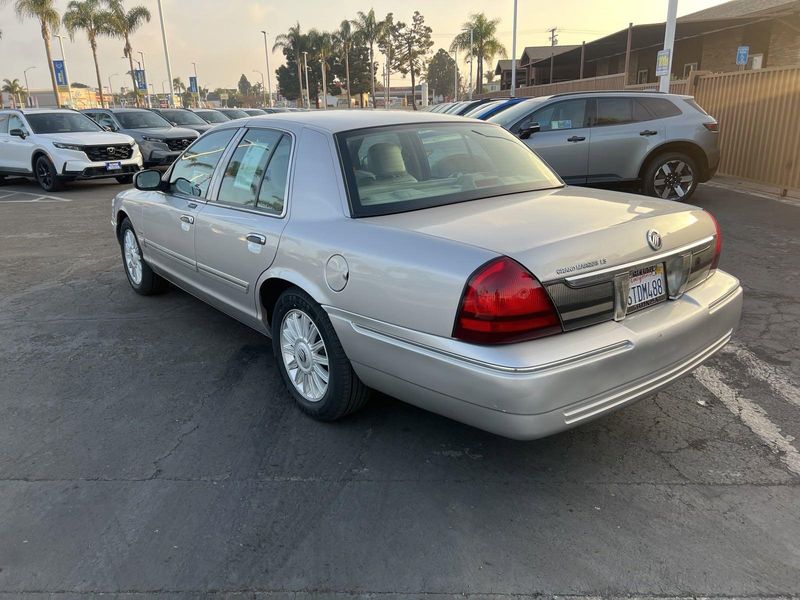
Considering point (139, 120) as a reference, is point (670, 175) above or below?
below

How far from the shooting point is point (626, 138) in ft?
29.7

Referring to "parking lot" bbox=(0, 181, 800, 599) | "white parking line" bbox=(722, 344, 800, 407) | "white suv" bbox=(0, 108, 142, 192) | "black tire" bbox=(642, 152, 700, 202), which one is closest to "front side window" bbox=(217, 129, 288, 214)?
"parking lot" bbox=(0, 181, 800, 599)

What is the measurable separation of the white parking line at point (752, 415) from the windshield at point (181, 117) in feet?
60.8

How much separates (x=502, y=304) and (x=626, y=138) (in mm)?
7596

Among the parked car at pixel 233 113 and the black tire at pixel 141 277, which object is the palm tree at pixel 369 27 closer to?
the parked car at pixel 233 113

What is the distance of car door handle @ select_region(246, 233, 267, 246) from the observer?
3498 mm

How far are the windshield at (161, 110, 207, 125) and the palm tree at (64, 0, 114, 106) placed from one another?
28409mm

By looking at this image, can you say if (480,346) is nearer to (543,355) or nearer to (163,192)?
(543,355)

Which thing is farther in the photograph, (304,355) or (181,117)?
(181,117)

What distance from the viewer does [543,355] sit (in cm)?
244

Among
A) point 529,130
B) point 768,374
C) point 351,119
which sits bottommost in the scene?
point 768,374

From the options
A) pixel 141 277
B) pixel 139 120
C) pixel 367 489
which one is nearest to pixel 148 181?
pixel 141 277

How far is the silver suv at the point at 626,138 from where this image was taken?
29.7 ft

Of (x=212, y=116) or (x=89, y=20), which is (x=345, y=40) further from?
(x=212, y=116)
